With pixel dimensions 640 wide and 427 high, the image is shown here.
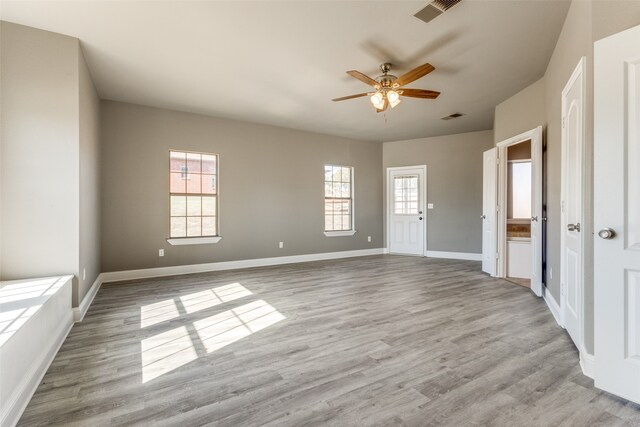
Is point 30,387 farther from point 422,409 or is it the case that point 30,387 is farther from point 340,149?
point 340,149

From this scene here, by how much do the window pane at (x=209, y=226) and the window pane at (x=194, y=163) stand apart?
870 mm

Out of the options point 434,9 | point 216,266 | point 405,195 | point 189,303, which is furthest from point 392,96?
point 405,195

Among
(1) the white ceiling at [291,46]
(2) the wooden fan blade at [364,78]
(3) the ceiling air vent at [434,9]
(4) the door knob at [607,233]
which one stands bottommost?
(4) the door knob at [607,233]

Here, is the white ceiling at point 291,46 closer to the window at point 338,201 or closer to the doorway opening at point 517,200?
the doorway opening at point 517,200

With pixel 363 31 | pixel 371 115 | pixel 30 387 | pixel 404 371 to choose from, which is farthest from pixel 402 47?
pixel 30 387

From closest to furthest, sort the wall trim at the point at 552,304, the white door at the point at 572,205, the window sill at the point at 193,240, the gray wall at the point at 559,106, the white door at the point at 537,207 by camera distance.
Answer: the gray wall at the point at 559,106
the white door at the point at 572,205
the wall trim at the point at 552,304
the white door at the point at 537,207
the window sill at the point at 193,240

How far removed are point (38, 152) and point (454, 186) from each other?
280 inches

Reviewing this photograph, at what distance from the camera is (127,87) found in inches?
173

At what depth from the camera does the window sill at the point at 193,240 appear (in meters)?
→ 5.36

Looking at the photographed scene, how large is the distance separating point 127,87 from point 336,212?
4.64 m

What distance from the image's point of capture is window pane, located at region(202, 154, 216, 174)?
572 cm

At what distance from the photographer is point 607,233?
6.14 feet

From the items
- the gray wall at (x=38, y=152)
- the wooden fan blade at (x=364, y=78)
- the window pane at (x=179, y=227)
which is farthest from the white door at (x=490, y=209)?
the gray wall at (x=38, y=152)

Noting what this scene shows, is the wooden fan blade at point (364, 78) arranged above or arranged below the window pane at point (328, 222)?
above
